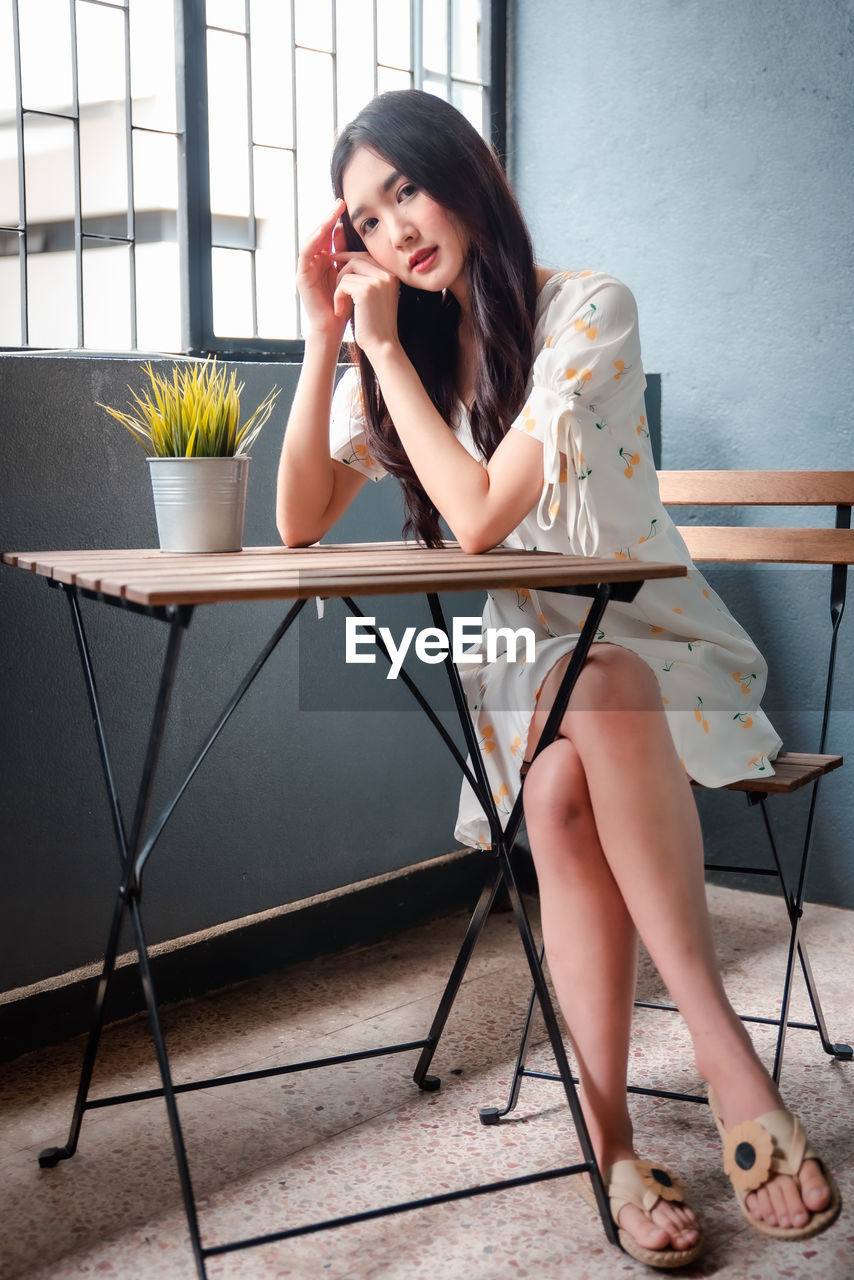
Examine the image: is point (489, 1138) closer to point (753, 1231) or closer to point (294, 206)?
point (753, 1231)

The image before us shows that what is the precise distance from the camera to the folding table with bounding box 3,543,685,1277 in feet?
4.27

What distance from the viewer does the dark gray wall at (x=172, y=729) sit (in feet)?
6.94

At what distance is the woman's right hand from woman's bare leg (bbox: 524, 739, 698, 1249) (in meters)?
0.79

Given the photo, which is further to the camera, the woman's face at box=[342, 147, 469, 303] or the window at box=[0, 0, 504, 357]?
the window at box=[0, 0, 504, 357]

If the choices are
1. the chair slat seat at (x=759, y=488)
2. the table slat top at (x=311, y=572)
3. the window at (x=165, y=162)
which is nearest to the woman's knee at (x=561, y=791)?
the table slat top at (x=311, y=572)

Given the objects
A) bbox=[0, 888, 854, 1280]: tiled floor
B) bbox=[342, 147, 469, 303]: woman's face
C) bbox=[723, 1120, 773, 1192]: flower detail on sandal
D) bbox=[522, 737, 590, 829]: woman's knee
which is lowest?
bbox=[0, 888, 854, 1280]: tiled floor

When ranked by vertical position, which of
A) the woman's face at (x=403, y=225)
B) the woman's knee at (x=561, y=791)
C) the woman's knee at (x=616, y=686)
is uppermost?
the woman's face at (x=403, y=225)

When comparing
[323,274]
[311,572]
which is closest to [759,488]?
[323,274]

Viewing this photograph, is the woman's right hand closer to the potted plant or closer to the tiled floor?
the potted plant

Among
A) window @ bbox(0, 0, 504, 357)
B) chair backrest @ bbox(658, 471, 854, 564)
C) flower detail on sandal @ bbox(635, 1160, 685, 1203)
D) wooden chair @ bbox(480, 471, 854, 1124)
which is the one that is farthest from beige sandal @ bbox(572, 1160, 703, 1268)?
window @ bbox(0, 0, 504, 357)

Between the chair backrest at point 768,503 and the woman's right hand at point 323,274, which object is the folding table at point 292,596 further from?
the chair backrest at point 768,503

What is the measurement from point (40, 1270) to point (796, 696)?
2103mm

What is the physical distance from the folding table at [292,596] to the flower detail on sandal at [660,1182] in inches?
2.3

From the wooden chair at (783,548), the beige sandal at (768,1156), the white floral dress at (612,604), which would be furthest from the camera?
the wooden chair at (783,548)
